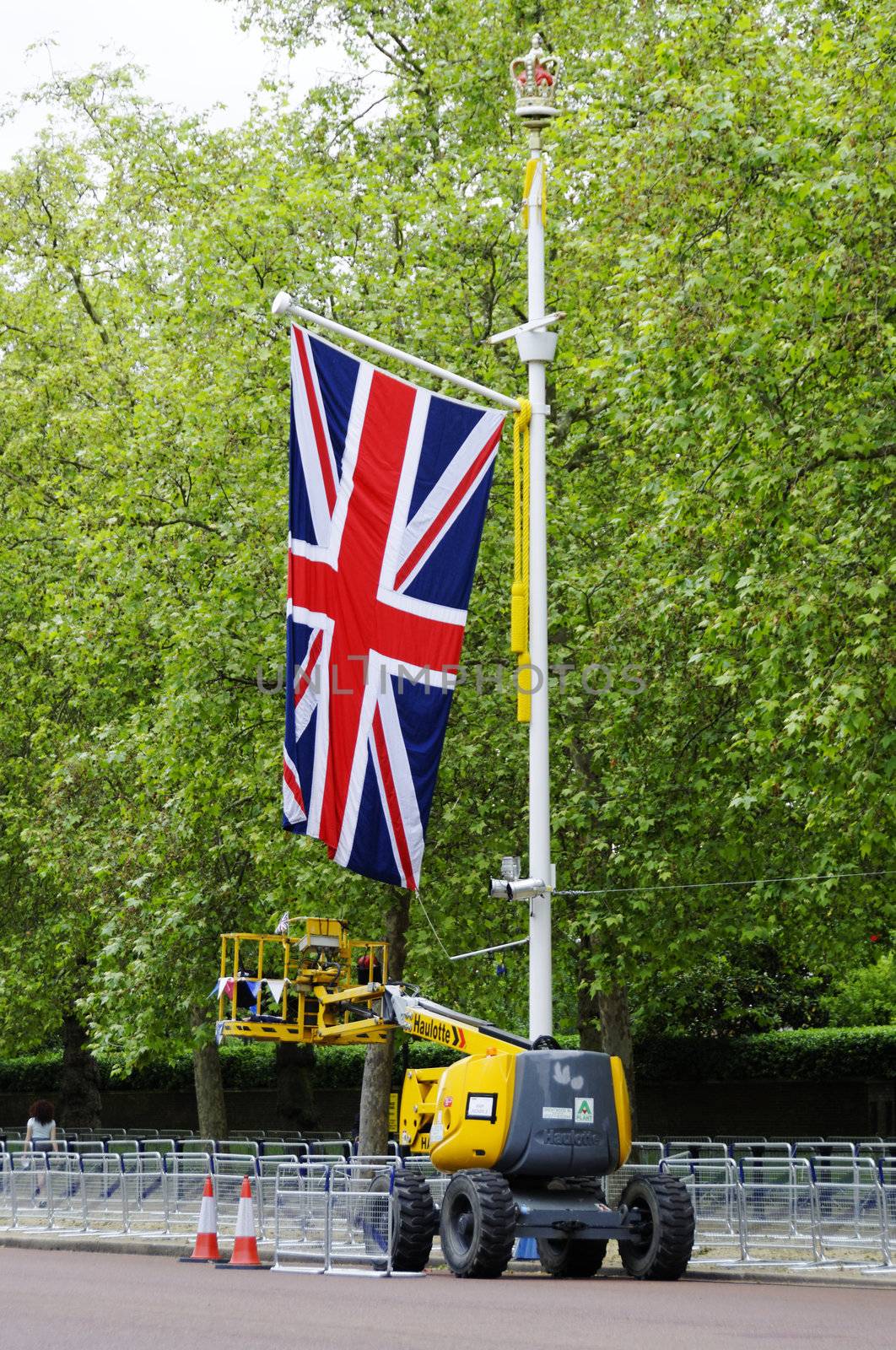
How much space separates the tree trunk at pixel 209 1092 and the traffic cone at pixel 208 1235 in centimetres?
1523

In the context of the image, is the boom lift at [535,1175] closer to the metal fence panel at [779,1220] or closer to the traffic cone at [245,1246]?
the traffic cone at [245,1246]

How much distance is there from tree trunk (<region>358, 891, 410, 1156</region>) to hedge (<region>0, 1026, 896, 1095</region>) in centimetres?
663

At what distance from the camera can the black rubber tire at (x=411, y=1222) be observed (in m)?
15.5

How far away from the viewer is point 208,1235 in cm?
1828

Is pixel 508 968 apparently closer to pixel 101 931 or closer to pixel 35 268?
pixel 101 931

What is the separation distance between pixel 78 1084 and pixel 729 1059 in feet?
46.1

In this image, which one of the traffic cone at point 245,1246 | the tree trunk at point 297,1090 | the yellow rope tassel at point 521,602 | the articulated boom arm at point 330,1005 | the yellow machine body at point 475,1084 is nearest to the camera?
the yellow machine body at point 475,1084

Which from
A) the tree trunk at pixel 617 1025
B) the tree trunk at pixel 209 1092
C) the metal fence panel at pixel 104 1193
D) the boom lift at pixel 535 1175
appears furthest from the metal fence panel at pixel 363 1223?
the tree trunk at pixel 209 1092

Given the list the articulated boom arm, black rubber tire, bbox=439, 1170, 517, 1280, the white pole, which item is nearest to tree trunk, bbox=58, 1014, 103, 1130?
the articulated boom arm

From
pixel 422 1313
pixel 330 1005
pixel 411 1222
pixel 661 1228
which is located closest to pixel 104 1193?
pixel 330 1005

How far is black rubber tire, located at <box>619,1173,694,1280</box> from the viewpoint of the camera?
14.6 m

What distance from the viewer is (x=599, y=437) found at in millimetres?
25781

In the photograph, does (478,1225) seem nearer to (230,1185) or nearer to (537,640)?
(537,640)

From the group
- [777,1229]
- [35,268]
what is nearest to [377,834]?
[777,1229]
